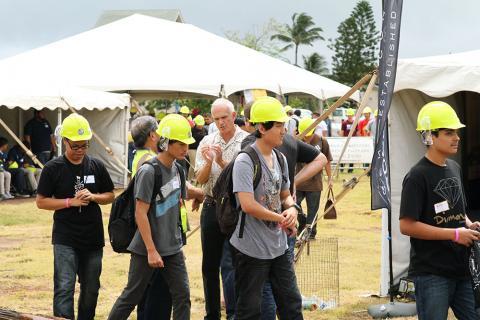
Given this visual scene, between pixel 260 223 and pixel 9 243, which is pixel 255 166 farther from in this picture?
pixel 9 243

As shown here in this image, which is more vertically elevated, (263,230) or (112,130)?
(112,130)

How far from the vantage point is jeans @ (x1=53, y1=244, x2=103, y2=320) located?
6602 millimetres

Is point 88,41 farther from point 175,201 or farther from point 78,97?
point 175,201

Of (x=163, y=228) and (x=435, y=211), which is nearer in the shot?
(x=435, y=211)

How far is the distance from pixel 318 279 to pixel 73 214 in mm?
3828

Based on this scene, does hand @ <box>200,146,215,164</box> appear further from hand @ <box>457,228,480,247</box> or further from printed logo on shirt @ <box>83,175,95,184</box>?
Answer: hand @ <box>457,228,480,247</box>

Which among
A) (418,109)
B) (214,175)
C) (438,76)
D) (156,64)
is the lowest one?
(214,175)

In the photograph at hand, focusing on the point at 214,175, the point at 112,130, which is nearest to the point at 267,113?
the point at 214,175

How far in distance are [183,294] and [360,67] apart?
7131 cm

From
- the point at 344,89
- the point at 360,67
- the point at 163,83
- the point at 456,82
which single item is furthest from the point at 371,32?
the point at 456,82

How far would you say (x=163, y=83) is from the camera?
2483cm

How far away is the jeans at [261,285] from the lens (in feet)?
19.0

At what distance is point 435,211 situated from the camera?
5.23 meters

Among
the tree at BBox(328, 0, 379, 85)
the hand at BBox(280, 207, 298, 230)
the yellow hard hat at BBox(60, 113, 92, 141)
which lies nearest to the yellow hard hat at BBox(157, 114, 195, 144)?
the yellow hard hat at BBox(60, 113, 92, 141)
